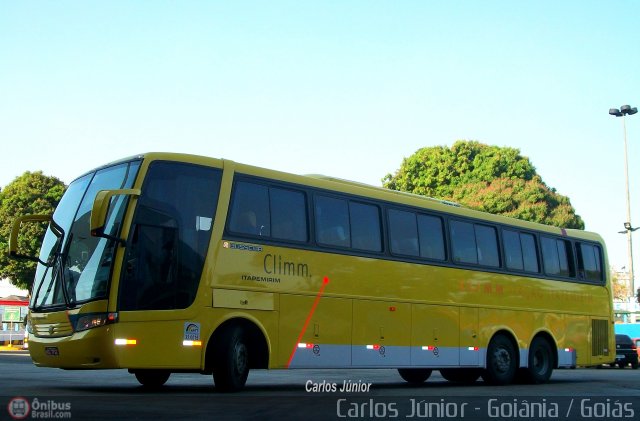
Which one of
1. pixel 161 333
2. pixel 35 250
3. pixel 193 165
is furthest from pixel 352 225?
pixel 35 250

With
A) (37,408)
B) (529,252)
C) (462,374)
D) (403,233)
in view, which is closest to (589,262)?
(529,252)

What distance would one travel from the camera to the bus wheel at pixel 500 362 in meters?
19.2

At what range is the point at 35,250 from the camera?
5575 cm

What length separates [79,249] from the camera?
13.0 meters

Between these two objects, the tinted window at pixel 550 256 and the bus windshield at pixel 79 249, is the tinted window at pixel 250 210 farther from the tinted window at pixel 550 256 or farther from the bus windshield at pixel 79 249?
the tinted window at pixel 550 256

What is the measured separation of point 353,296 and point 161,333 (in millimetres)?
4412

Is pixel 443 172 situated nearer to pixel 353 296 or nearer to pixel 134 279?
pixel 353 296

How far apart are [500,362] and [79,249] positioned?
34.1ft

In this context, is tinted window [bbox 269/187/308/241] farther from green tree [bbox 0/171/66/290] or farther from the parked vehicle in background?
green tree [bbox 0/171/66/290]

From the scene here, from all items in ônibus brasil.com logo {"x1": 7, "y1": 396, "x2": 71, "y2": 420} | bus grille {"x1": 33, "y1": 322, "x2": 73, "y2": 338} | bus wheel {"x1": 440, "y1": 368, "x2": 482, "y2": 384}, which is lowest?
bus wheel {"x1": 440, "y1": 368, "x2": 482, "y2": 384}

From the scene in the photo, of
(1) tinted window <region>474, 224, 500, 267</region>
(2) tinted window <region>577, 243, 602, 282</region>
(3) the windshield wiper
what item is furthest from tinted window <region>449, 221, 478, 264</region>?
(3) the windshield wiper

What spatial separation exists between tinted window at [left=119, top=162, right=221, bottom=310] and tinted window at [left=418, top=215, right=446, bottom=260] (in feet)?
18.9

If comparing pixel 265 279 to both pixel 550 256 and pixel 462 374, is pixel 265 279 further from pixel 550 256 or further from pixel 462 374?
pixel 550 256

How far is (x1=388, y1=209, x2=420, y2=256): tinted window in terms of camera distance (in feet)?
56.0
